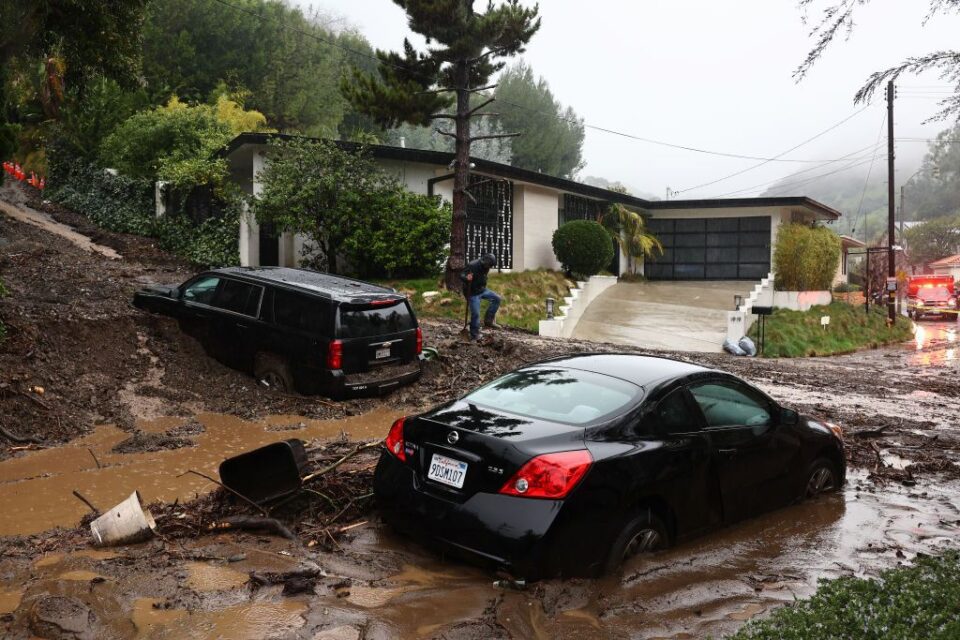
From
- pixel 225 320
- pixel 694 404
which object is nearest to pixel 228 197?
pixel 225 320

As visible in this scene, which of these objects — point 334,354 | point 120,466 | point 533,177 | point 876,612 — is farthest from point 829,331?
point 120,466

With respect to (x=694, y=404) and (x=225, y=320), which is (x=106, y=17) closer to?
(x=225, y=320)

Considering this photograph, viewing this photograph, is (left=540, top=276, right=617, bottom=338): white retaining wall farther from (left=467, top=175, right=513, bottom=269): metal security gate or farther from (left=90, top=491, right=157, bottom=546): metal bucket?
(left=90, top=491, right=157, bottom=546): metal bucket

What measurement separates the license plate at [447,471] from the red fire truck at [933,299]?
4325 centimetres

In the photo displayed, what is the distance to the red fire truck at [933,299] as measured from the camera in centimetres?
4116

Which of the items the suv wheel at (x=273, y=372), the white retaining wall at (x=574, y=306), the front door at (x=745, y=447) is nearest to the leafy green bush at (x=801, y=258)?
the white retaining wall at (x=574, y=306)

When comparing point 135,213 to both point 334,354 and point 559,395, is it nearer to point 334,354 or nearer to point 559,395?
point 334,354

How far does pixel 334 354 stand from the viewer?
9.39 metres

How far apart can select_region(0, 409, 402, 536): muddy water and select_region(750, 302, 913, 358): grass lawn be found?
16.8 m

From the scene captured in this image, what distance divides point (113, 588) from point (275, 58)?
3992 centimetres

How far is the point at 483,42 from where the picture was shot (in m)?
19.1

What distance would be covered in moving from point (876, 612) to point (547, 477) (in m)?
1.87

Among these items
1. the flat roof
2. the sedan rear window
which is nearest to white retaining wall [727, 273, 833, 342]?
the flat roof

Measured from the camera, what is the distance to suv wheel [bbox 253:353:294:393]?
32.1ft
